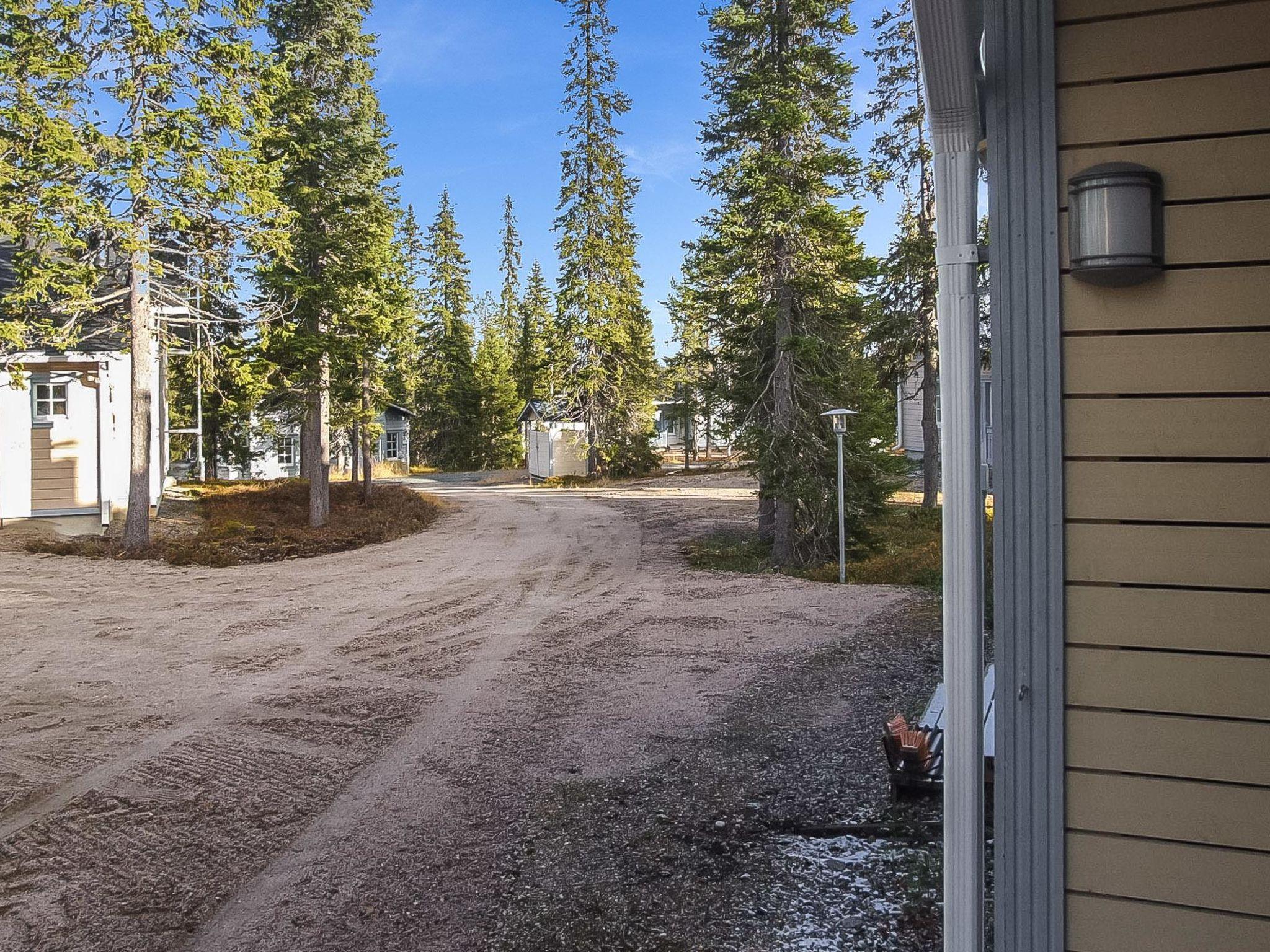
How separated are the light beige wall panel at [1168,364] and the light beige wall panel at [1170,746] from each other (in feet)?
2.40

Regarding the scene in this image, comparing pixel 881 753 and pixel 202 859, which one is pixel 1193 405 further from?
pixel 202 859

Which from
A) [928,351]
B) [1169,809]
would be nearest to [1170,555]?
[1169,809]

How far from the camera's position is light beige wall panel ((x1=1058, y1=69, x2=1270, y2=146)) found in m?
1.88

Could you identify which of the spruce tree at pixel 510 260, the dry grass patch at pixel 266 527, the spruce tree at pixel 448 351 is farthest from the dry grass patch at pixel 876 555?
the spruce tree at pixel 510 260

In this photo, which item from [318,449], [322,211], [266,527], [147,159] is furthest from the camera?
[318,449]

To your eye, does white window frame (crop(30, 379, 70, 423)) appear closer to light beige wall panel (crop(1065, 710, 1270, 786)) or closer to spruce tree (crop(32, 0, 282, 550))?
spruce tree (crop(32, 0, 282, 550))

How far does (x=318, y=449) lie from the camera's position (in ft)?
58.1

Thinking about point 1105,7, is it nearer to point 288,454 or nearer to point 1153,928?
point 1153,928

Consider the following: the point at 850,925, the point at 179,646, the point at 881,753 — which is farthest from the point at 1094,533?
the point at 179,646

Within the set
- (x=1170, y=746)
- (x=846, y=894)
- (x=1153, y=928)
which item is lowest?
(x=846, y=894)

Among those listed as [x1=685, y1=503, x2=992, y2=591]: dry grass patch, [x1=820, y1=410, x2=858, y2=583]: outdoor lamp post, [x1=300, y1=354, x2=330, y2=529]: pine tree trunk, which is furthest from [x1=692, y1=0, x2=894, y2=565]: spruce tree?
[x1=300, y1=354, x2=330, y2=529]: pine tree trunk

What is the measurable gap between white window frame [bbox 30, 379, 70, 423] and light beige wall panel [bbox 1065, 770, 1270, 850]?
18385mm

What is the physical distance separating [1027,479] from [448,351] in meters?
41.7

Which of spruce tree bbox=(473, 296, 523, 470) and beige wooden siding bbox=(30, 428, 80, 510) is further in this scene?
spruce tree bbox=(473, 296, 523, 470)
